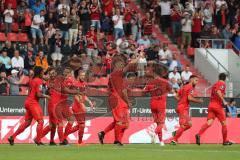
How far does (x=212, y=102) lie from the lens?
26938 millimetres

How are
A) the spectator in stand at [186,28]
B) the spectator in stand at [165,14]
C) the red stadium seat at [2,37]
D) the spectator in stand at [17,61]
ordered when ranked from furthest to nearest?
1. the spectator in stand at [165,14]
2. the spectator in stand at [186,28]
3. the red stadium seat at [2,37]
4. the spectator in stand at [17,61]

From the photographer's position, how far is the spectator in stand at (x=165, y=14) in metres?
41.1

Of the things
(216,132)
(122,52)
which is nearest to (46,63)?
(122,52)

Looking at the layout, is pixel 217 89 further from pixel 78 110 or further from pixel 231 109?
pixel 231 109

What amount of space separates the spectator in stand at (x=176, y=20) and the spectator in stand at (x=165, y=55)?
2747mm

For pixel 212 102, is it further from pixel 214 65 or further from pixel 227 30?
pixel 227 30

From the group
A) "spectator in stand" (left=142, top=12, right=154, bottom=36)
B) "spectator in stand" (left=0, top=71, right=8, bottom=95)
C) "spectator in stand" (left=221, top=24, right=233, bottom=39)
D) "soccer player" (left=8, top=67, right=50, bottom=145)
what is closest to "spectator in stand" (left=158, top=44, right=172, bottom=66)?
"spectator in stand" (left=142, top=12, right=154, bottom=36)

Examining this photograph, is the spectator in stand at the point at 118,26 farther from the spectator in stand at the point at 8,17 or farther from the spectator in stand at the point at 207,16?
the spectator in stand at the point at 207,16

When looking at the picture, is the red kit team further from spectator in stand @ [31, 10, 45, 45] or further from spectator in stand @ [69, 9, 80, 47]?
spectator in stand @ [69, 9, 80, 47]

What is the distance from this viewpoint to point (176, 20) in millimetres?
40594

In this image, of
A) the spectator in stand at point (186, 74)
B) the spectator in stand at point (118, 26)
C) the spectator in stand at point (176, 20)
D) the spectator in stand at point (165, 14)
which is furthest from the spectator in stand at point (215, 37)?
the spectator in stand at point (118, 26)

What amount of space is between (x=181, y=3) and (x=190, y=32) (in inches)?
90.0

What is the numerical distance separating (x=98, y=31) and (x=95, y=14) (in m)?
0.81

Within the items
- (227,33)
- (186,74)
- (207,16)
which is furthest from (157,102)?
(227,33)
